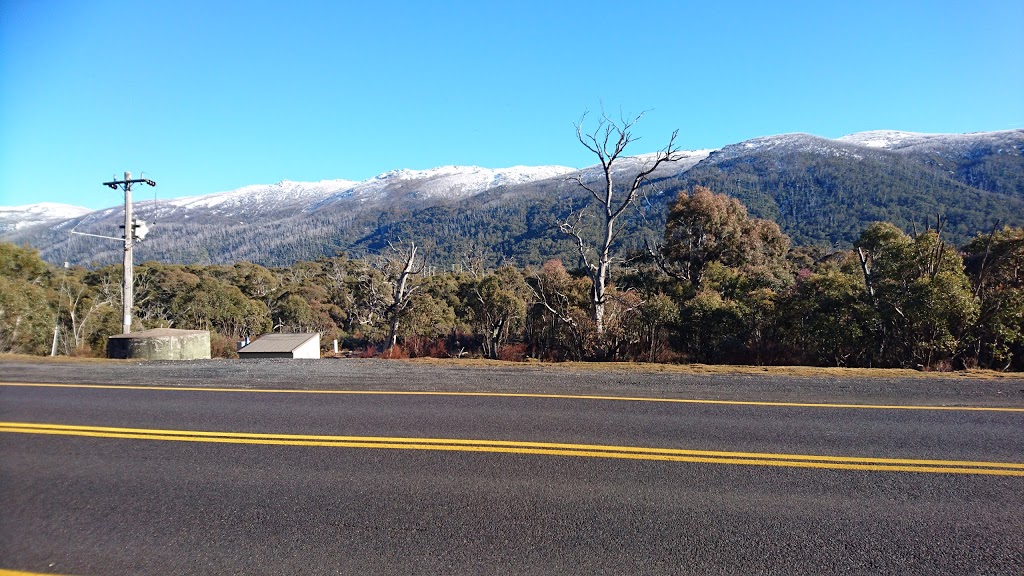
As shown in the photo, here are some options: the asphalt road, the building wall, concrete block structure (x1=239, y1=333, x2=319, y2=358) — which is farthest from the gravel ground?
the building wall

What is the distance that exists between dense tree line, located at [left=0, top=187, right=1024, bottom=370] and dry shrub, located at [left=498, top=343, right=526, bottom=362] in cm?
7

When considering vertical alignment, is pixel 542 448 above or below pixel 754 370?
below

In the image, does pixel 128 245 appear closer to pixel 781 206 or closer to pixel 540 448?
pixel 540 448

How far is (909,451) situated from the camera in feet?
16.2

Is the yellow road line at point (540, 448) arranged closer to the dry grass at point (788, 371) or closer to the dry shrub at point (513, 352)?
the dry grass at point (788, 371)

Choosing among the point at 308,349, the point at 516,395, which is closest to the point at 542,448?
the point at 516,395

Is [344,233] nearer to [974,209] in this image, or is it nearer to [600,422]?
[974,209]

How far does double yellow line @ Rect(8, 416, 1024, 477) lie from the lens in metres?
4.56

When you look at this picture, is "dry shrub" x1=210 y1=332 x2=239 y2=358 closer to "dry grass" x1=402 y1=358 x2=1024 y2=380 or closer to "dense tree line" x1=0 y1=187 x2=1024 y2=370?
"dense tree line" x1=0 y1=187 x2=1024 y2=370

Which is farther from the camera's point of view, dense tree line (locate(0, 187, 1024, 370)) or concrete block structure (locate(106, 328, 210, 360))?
concrete block structure (locate(106, 328, 210, 360))

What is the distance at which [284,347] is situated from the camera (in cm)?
1897

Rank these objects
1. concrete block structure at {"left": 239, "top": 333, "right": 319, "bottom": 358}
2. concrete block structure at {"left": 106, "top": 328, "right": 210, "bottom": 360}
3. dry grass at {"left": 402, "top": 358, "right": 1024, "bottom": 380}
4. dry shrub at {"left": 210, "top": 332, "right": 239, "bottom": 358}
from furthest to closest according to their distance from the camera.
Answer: dry shrub at {"left": 210, "top": 332, "right": 239, "bottom": 358}, concrete block structure at {"left": 239, "top": 333, "right": 319, "bottom": 358}, concrete block structure at {"left": 106, "top": 328, "right": 210, "bottom": 360}, dry grass at {"left": 402, "top": 358, "right": 1024, "bottom": 380}

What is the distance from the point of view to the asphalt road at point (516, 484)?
3291 mm

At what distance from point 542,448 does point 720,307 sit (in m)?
9.67
